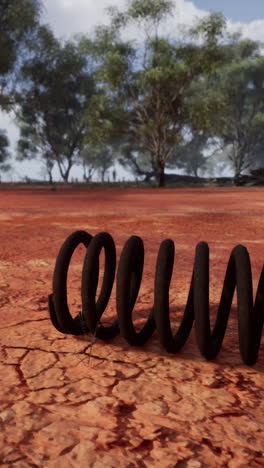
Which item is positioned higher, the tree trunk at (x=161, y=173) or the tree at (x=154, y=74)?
the tree at (x=154, y=74)

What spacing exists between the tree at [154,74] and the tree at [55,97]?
4.27m

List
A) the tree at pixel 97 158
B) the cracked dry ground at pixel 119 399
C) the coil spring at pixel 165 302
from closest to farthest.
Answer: the cracked dry ground at pixel 119 399, the coil spring at pixel 165 302, the tree at pixel 97 158

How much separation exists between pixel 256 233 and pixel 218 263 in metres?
3.17

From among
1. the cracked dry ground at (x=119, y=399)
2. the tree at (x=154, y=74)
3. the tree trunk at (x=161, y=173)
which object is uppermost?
the tree at (x=154, y=74)

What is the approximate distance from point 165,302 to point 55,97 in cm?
3977

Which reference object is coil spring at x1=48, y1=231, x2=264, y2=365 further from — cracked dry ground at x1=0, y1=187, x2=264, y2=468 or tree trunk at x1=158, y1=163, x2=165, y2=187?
tree trunk at x1=158, y1=163, x2=165, y2=187

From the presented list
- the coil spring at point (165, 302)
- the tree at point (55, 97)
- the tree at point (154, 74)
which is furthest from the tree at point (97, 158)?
the coil spring at point (165, 302)

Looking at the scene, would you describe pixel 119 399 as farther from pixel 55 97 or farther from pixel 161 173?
pixel 55 97

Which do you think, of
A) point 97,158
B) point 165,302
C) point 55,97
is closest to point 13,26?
point 55,97

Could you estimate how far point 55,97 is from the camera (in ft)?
130

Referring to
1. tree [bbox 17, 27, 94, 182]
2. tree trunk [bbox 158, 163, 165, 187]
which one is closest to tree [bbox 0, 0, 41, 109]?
tree [bbox 17, 27, 94, 182]

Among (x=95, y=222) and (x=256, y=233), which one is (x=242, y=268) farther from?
(x=95, y=222)

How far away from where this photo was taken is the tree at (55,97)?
36.0 meters

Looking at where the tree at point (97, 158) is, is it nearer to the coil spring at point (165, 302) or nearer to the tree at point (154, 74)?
the tree at point (154, 74)
